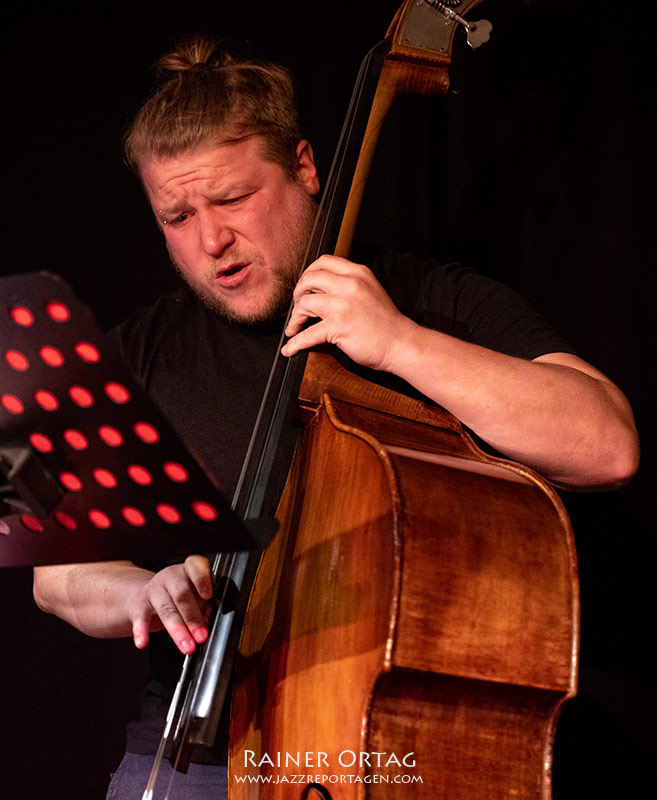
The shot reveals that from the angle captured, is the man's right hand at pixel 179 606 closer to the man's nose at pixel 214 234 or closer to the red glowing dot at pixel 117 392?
the red glowing dot at pixel 117 392

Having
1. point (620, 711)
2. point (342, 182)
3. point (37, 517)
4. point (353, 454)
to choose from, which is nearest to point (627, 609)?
point (620, 711)

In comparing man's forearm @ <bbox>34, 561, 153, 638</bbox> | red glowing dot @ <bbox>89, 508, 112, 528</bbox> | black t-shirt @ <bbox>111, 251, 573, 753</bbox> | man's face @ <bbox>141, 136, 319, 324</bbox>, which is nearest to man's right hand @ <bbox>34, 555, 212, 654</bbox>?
man's forearm @ <bbox>34, 561, 153, 638</bbox>

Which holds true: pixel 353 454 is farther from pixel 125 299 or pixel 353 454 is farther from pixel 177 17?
pixel 177 17

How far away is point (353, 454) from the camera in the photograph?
99 centimetres

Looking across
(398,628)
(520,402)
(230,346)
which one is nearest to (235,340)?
(230,346)

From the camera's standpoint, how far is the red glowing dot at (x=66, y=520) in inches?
28.1

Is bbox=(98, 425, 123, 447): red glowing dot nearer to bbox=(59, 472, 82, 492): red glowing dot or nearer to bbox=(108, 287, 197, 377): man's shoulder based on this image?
bbox=(59, 472, 82, 492): red glowing dot

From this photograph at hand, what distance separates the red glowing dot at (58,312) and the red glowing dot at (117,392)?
63 mm

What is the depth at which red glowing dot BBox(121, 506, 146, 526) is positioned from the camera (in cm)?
69

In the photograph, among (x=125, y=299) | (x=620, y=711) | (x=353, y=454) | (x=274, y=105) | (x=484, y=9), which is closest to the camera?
(x=353, y=454)

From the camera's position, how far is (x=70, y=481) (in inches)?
27.6

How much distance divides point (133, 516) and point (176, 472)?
0.23 ft

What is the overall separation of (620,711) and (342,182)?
1155 millimetres

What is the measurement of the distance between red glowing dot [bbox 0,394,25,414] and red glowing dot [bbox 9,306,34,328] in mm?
80
